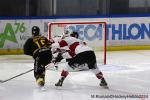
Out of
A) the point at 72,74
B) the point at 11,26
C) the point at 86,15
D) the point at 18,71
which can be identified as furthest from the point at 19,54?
the point at 72,74

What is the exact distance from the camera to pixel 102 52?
12391 millimetres

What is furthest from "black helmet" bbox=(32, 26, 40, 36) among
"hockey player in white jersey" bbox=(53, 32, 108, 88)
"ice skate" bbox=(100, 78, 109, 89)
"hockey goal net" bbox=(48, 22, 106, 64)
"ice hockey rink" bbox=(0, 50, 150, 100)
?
"hockey goal net" bbox=(48, 22, 106, 64)

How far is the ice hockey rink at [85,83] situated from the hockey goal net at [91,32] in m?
0.40

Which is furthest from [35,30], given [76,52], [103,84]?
[103,84]

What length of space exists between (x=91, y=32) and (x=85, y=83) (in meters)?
3.74

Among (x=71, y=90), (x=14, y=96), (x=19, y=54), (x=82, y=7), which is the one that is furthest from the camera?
(x=82, y=7)

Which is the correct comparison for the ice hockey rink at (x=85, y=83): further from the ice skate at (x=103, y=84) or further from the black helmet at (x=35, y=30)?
the black helmet at (x=35, y=30)

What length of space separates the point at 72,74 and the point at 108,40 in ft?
16.5

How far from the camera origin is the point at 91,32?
12883mm

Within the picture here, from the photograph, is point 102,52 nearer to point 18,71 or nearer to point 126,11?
point 18,71

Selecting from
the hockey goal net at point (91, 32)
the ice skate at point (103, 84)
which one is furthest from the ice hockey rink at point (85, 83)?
the hockey goal net at point (91, 32)

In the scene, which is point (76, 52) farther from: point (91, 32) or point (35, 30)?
point (91, 32)

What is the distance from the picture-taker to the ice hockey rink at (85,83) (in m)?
7.95

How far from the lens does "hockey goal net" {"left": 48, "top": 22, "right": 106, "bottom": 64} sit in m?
11.9
